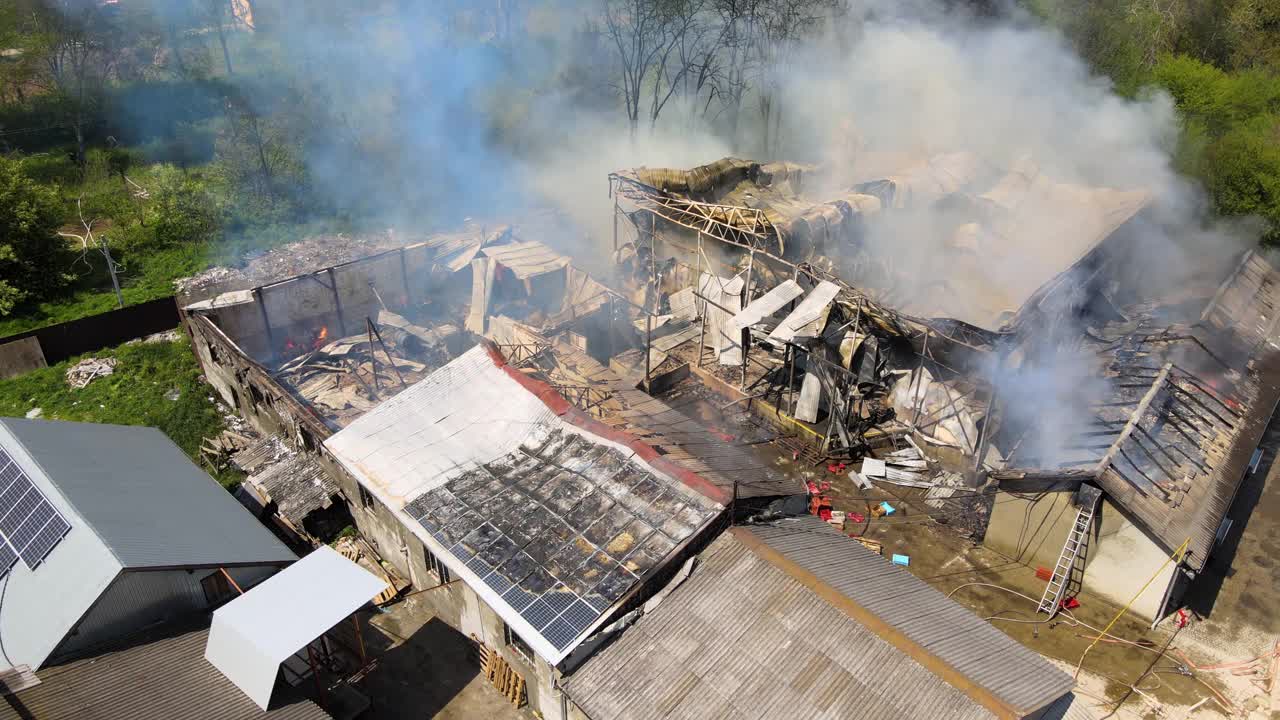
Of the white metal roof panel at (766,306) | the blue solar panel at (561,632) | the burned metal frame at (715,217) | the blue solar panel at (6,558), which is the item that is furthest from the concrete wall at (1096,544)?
the blue solar panel at (6,558)

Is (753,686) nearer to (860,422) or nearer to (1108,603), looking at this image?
(1108,603)

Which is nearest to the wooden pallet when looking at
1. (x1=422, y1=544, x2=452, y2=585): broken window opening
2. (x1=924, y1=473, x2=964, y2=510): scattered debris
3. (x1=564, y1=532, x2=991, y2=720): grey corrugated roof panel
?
(x1=422, y1=544, x2=452, y2=585): broken window opening

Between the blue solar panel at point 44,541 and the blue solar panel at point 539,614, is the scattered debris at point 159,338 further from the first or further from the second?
the blue solar panel at point 539,614

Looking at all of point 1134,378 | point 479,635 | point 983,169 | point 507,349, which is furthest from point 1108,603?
point 983,169

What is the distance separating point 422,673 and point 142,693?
14.7 feet

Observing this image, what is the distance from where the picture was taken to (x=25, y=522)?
13453 mm

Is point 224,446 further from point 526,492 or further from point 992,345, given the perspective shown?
point 992,345

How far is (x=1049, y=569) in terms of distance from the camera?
16.1 m

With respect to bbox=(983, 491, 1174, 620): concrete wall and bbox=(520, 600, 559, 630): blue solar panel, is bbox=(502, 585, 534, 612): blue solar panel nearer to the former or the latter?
bbox=(520, 600, 559, 630): blue solar panel

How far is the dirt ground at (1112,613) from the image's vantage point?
13.9 metres

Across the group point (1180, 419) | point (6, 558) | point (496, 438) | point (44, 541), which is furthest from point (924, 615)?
point (6, 558)

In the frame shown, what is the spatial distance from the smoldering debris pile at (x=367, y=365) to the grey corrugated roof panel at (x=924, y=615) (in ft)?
39.4

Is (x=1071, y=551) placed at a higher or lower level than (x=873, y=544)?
higher

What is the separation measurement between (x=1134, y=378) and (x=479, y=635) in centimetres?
1671
